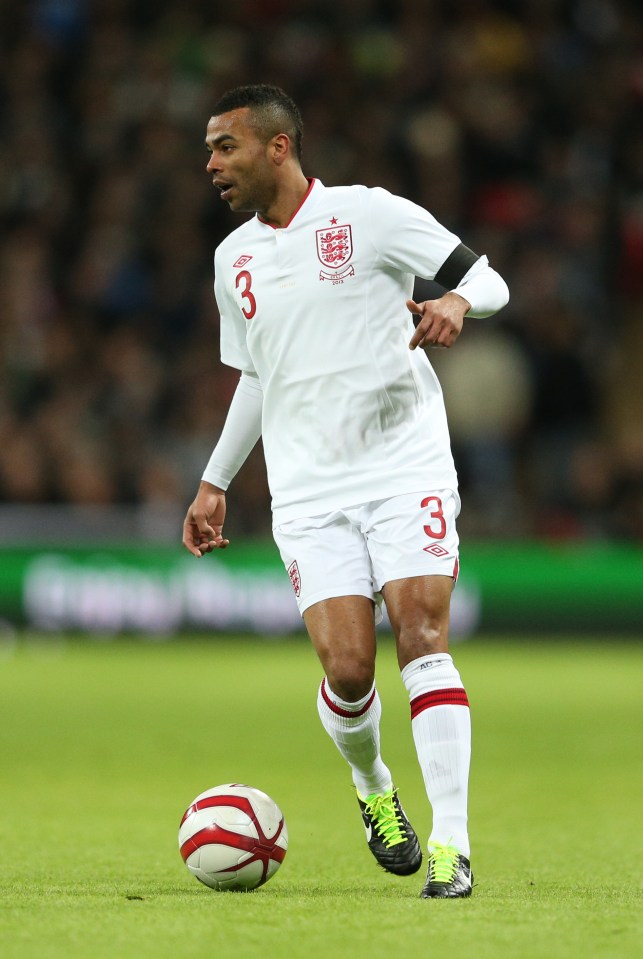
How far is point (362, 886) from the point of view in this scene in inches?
192

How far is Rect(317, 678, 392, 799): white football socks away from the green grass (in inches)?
11.5

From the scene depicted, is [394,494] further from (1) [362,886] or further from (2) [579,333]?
(2) [579,333]

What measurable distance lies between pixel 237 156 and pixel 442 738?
194 centimetres

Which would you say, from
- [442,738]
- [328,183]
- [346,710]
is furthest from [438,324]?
[328,183]

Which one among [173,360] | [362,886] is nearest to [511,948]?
[362,886]

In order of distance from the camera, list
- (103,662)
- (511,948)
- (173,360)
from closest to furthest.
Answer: (511,948) < (103,662) < (173,360)

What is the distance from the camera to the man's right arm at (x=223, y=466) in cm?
552

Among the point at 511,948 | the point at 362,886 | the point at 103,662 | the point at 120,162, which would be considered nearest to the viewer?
the point at 511,948

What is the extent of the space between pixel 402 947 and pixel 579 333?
463 inches

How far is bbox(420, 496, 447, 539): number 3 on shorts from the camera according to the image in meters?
4.95

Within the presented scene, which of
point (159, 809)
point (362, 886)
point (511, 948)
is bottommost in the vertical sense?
point (159, 809)

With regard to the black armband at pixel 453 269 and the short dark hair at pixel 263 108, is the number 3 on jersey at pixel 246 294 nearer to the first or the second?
the short dark hair at pixel 263 108

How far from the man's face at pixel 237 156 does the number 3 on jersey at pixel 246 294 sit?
0.71ft

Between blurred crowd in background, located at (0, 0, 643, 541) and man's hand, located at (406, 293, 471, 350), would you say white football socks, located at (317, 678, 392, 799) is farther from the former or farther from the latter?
blurred crowd in background, located at (0, 0, 643, 541)
